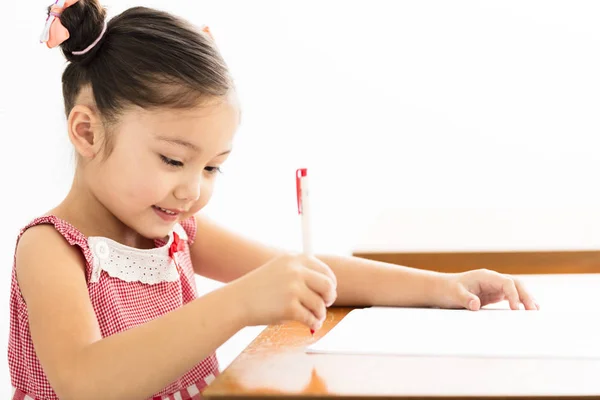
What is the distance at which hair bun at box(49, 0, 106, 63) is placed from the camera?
912 mm

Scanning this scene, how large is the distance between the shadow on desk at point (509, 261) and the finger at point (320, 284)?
511mm

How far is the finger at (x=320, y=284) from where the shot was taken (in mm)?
642

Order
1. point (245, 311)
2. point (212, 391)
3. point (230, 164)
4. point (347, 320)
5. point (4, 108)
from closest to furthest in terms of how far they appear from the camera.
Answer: point (212, 391), point (245, 311), point (347, 320), point (4, 108), point (230, 164)

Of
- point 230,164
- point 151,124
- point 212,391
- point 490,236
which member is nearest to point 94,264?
point 151,124

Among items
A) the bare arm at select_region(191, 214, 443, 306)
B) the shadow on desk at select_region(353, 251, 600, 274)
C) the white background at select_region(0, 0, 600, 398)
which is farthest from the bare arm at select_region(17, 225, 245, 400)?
the white background at select_region(0, 0, 600, 398)

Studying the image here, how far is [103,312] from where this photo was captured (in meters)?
0.89

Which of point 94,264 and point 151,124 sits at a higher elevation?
point 151,124

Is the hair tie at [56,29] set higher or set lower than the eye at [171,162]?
higher

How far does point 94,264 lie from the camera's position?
0.89 metres

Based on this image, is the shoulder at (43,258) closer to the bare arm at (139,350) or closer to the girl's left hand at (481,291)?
the bare arm at (139,350)

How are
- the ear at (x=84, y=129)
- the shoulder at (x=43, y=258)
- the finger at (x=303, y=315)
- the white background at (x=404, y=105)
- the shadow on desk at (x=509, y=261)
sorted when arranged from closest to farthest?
the finger at (x=303, y=315) < the shoulder at (x=43, y=258) < the ear at (x=84, y=129) < the shadow on desk at (x=509, y=261) < the white background at (x=404, y=105)

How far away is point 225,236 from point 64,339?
408 millimetres

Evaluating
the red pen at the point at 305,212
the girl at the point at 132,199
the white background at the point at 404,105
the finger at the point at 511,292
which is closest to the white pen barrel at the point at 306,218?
the red pen at the point at 305,212

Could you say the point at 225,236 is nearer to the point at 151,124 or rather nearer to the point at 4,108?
the point at 151,124
